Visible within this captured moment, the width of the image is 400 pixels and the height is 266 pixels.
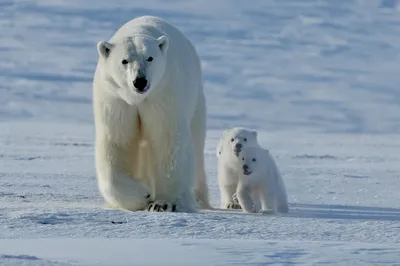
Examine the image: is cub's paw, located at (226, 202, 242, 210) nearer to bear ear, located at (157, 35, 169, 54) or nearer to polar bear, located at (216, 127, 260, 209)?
polar bear, located at (216, 127, 260, 209)

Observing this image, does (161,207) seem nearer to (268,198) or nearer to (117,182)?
(117,182)

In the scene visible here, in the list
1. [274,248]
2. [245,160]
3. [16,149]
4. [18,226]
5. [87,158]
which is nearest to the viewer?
[274,248]

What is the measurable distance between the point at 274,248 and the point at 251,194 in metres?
2.83

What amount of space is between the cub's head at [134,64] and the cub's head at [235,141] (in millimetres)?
1157

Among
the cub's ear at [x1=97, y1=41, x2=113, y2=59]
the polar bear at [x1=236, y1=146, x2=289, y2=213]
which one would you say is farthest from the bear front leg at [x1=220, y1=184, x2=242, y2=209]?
the cub's ear at [x1=97, y1=41, x2=113, y2=59]

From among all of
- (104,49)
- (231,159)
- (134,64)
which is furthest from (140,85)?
(231,159)

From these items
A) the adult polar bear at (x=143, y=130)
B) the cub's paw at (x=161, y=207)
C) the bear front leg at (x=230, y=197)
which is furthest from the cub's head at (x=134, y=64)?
Answer: the bear front leg at (x=230, y=197)

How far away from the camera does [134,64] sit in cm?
591

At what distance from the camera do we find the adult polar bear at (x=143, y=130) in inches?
238

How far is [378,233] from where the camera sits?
496cm

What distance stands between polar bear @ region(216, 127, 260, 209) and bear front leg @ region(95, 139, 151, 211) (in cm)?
102

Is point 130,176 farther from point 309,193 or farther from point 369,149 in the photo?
point 369,149

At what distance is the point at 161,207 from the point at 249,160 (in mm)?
1001

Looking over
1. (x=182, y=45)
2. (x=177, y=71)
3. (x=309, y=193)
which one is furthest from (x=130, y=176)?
(x=309, y=193)
